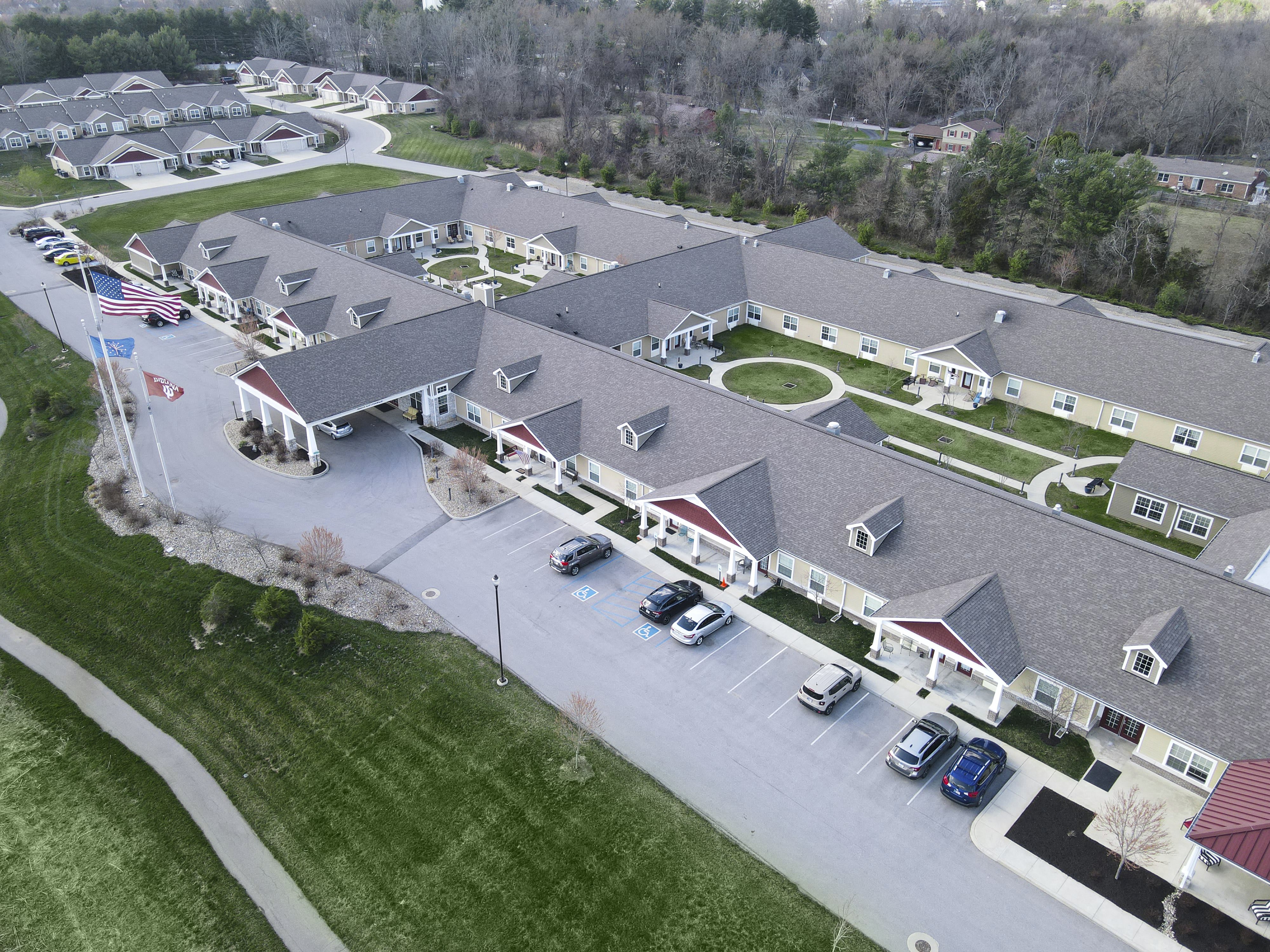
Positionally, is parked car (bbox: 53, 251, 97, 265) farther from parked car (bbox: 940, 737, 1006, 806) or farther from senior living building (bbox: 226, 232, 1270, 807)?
parked car (bbox: 940, 737, 1006, 806)

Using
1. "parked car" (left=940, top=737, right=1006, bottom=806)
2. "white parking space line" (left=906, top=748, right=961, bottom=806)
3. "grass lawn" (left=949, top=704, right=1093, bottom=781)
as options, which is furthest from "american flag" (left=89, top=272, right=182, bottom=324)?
"grass lawn" (left=949, top=704, right=1093, bottom=781)

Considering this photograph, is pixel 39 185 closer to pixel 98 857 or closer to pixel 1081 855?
pixel 98 857

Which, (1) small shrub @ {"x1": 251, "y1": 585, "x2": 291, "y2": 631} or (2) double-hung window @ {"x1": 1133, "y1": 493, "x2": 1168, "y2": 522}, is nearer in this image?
(1) small shrub @ {"x1": 251, "y1": 585, "x2": 291, "y2": 631}

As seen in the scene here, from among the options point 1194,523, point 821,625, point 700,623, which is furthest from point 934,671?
point 1194,523

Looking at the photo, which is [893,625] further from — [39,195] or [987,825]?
[39,195]

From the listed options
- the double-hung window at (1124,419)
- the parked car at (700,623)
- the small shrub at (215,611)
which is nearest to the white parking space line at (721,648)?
the parked car at (700,623)

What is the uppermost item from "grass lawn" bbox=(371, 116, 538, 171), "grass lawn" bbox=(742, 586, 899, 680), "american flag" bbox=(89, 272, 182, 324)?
"american flag" bbox=(89, 272, 182, 324)
